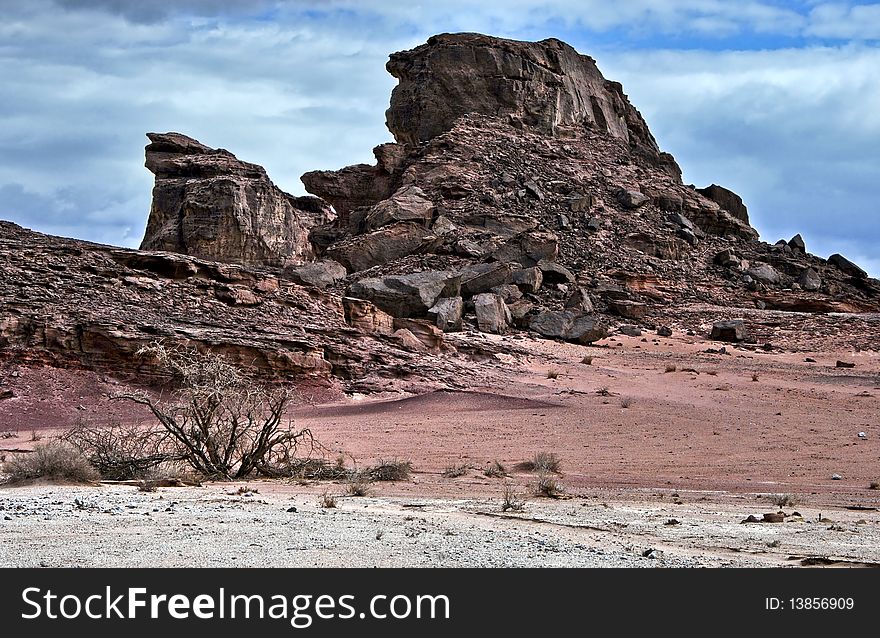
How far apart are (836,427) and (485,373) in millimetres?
10120

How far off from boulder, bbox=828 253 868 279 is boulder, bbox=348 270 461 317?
25819 mm

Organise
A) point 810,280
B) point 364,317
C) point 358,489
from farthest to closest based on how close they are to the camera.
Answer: point 810,280 → point 364,317 → point 358,489

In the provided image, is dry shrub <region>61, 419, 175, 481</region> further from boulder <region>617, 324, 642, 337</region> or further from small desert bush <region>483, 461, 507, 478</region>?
boulder <region>617, 324, 642, 337</region>

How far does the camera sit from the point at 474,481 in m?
14.1

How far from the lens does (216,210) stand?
53344mm

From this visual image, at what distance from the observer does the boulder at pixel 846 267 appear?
2157 inches

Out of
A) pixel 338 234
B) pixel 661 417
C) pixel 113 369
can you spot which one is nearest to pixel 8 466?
pixel 113 369

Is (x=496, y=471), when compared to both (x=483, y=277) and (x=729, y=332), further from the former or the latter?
(x=729, y=332)

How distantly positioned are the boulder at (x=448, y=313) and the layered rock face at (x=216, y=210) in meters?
17.4

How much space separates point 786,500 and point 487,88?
182ft

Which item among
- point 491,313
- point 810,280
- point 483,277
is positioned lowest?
point 491,313

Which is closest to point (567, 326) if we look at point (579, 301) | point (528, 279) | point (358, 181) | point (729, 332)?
point (579, 301)

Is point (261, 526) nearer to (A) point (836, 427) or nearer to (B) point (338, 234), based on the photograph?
(A) point (836, 427)

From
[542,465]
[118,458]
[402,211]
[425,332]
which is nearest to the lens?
[118,458]
